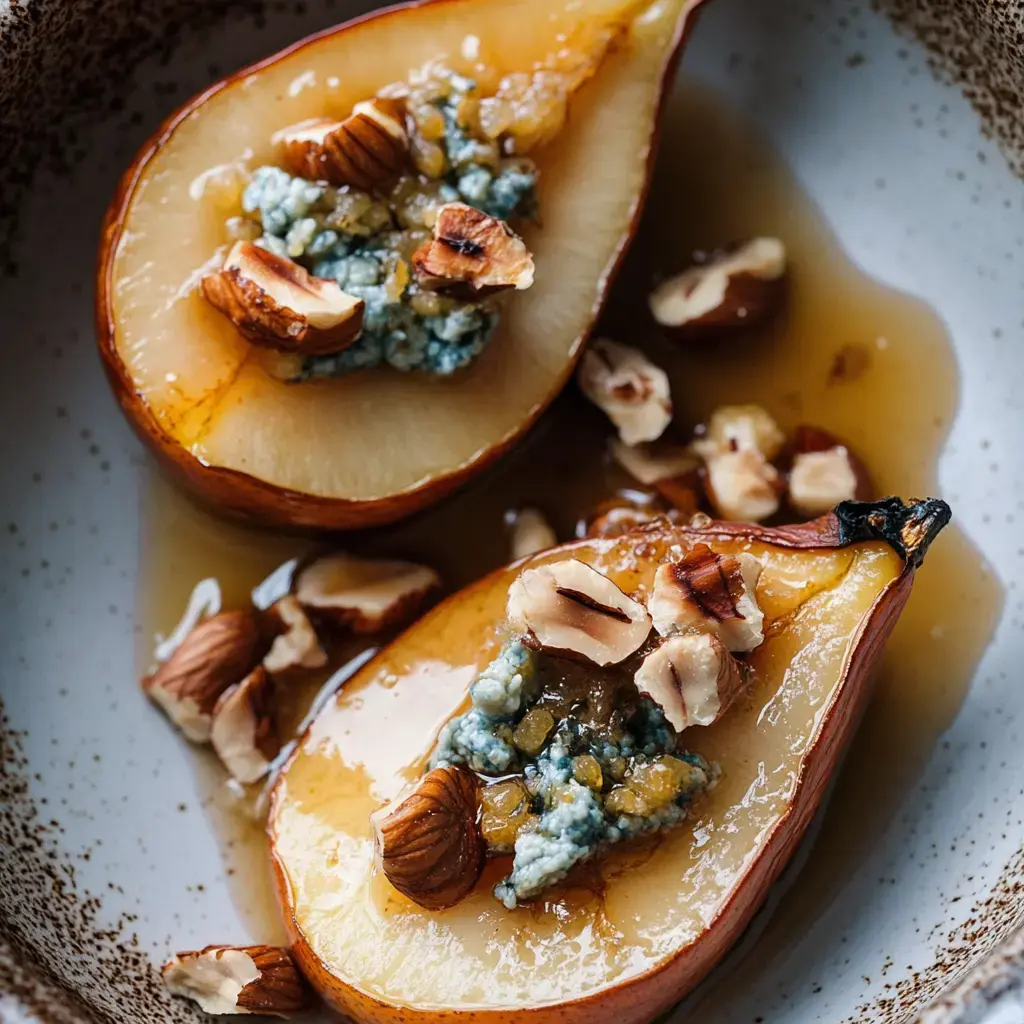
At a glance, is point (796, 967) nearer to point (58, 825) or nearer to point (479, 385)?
point (479, 385)

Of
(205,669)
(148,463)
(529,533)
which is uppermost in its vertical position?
(148,463)

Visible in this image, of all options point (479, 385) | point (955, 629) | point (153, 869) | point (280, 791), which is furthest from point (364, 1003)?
point (955, 629)

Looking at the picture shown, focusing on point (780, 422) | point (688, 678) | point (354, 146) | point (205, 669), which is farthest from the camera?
point (780, 422)

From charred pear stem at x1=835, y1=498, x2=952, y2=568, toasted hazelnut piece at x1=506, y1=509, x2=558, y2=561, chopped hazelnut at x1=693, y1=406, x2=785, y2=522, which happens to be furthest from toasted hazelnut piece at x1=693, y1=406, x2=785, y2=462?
charred pear stem at x1=835, y1=498, x2=952, y2=568

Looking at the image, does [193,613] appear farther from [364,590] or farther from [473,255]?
[473,255]

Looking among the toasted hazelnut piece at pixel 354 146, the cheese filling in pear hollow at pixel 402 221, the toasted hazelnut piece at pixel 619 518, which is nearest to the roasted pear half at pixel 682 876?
the toasted hazelnut piece at pixel 619 518

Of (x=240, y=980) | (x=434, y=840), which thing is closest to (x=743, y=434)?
(x=434, y=840)

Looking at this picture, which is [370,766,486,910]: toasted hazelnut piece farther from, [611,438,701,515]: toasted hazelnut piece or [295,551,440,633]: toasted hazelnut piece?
[611,438,701,515]: toasted hazelnut piece
